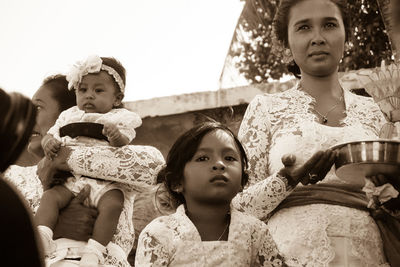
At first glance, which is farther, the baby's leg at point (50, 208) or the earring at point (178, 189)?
the baby's leg at point (50, 208)

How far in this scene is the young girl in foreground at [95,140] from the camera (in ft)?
13.6

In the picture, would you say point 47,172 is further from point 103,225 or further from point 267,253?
point 267,253

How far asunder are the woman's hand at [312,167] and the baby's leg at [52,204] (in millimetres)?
1420

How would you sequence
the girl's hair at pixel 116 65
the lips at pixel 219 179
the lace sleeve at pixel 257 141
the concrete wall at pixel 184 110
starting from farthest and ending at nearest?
the concrete wall at pixel 184 110, the girl's hair at pixel 116 65, the lace sleeve at pixel 257 141, the lips at pixel 219 179

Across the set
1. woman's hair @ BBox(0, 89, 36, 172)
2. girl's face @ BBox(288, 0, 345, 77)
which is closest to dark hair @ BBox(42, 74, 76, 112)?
girl's face @ BBox(288, 0, 345, 77)

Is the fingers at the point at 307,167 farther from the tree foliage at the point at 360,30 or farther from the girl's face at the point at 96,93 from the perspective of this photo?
the tree foliage at the point at 360,30

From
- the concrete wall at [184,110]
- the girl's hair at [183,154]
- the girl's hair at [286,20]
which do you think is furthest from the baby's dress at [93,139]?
the concrete wall at [184,110]

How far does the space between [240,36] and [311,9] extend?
21.4ft

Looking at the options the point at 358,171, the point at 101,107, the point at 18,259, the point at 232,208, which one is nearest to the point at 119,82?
the point at 101,107

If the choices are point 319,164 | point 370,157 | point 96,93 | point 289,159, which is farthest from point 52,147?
point 370,157

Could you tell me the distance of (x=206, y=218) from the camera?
145 inches

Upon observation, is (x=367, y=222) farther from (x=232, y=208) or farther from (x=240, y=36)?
(x=240, y=36)

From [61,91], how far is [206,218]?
6.29 ft

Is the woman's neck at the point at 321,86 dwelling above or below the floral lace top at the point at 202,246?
above
